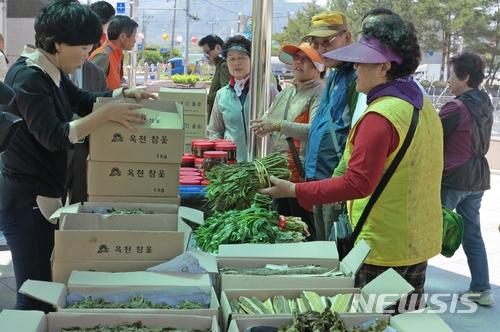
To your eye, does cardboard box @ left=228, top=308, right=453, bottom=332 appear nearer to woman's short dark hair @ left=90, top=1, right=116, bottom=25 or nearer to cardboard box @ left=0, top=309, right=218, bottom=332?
cardboard box @ left=0, top=309, right=218, bottom=332

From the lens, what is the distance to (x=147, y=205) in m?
2.57

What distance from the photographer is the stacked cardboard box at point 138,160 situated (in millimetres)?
2584

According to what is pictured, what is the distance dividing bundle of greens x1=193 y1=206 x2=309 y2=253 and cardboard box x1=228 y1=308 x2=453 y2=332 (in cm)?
91

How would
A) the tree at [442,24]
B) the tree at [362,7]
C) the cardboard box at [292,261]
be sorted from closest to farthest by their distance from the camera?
the cardboard box at [292,261] → the tree at [442,24] → the tree at [362,7]

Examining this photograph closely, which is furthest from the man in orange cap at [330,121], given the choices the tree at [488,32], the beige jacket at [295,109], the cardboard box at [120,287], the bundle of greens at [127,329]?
the tree at [488,32]

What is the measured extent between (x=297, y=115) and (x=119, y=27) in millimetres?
2412

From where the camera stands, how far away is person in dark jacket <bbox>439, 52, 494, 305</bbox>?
14.7 ft

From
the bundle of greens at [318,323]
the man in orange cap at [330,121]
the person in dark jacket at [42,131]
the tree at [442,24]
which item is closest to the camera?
the bundle of greens at [318,323]

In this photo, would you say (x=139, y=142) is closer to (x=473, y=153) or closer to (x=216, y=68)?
(x=473, y=153)

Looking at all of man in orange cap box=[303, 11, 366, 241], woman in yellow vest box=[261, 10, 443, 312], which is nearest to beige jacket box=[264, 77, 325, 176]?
man in orange cap box=[303, 11, 366, 241]

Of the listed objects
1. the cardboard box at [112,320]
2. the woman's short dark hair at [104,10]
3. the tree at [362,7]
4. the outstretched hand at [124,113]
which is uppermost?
the tree at [362,7]

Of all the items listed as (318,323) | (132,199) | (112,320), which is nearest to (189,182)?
(132,199)

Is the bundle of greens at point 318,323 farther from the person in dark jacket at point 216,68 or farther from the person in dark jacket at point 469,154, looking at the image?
the person in dark jacket at point 216,68

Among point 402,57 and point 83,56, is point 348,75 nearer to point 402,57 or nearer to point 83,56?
point 402,57
